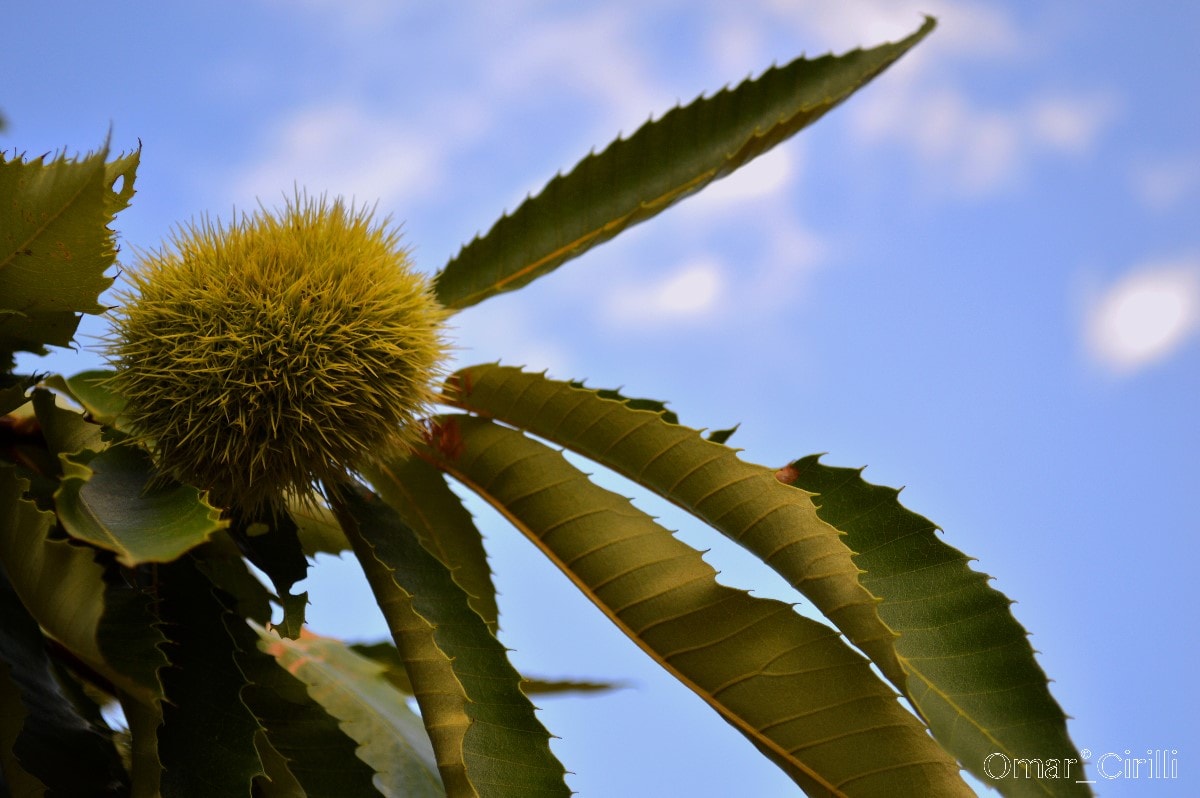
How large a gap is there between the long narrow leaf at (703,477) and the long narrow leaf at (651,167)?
7.6 inches

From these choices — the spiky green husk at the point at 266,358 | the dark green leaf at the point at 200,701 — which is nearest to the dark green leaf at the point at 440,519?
the spiky green husk at the point at 266,358

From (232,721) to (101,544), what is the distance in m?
0.29

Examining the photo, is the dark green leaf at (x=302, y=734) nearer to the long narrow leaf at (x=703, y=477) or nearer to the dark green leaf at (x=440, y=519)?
the dark green leaf at (x=440, y=519)

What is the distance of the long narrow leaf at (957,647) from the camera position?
3.09ft

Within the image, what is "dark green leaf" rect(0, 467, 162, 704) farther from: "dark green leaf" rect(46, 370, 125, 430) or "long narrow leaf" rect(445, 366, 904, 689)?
"long narrow leaf" rect(445, 366, 904, 689)

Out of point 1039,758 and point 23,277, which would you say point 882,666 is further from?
point 23,277

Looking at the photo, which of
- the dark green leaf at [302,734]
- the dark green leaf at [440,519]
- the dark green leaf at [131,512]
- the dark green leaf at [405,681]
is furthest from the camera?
the dark green leaf at [405,681]

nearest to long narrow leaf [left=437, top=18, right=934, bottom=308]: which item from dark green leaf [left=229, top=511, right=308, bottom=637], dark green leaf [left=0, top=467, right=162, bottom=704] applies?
dark green leaf [left=229, top=511, right=308, bottom=637]

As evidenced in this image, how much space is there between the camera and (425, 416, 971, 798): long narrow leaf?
94 cm

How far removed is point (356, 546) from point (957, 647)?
23.6 inches

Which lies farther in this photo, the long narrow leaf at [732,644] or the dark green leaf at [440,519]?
the dark green leaf at [440,519]

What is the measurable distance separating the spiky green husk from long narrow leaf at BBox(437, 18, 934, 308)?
26cm

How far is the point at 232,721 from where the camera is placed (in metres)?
0.97

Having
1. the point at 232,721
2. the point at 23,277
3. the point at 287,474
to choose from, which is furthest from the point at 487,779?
the point at 23,277
